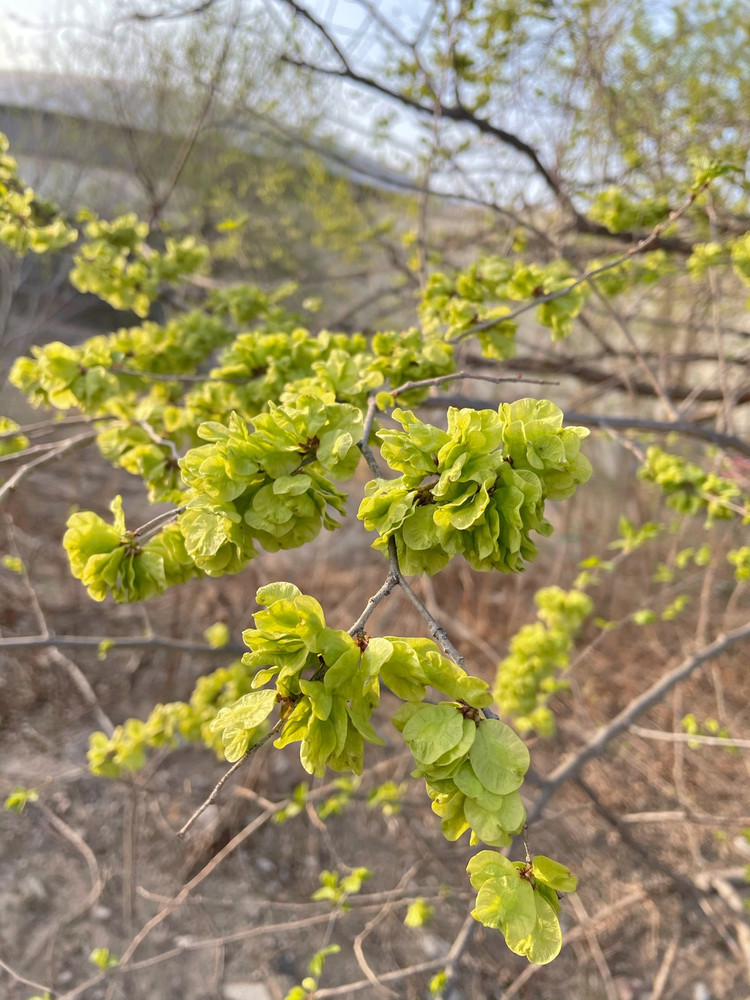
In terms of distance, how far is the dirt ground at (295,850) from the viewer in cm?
262

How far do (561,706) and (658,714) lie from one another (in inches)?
28.5

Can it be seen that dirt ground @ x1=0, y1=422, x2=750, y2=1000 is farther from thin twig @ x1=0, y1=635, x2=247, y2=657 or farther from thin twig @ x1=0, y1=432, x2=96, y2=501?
thin twig @ x1=0, y1=432, x2=96, y2=501

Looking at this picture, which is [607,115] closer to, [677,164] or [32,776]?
[677,164]

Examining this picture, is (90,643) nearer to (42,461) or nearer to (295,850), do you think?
(42,461)

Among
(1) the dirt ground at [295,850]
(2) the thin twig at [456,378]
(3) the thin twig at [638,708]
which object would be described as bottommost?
(1) the dirt ground at [295,850]

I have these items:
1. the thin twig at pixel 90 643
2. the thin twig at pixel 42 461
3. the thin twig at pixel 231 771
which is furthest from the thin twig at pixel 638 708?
the thin twig at pixel 42 461

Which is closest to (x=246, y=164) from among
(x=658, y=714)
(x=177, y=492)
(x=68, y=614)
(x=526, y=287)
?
(x=68, y=614)

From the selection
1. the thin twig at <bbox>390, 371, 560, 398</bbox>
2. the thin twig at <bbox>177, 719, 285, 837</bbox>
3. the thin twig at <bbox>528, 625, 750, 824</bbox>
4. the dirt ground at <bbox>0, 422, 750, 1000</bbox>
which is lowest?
the dirt ground at <bbox>0, 422, 750, 1000</bbox>

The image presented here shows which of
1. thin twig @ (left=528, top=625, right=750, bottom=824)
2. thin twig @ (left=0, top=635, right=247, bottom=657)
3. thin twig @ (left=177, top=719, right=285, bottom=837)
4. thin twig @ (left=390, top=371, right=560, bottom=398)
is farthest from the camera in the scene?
thin twig @ (left=528, top=625, right=750, bottom=824)

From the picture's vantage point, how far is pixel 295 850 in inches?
130

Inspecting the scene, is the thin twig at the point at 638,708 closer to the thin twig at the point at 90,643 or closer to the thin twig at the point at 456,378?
the thin twig at the point at 90,643

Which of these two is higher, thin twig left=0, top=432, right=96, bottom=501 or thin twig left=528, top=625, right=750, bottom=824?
thin twig left=0, top=432, right=96, bottom=501

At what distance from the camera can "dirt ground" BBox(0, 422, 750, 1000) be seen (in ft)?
8.59

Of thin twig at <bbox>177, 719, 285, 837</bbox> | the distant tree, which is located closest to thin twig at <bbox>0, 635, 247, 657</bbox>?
the distant tree
